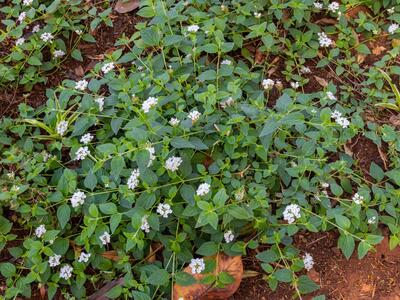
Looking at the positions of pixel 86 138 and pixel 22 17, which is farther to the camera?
pixel 22 17

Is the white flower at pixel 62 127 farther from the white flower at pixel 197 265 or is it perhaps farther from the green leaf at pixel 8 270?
the white flower at pixel 197 265

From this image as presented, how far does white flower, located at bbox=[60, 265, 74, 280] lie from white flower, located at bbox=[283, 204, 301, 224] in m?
1.34

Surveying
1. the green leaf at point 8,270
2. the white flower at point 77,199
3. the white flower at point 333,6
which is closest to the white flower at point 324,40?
the white flower at point 333,6

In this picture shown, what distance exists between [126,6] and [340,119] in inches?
78.9

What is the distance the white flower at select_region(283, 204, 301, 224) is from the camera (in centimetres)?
297

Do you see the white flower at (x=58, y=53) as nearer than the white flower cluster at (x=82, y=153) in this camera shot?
No

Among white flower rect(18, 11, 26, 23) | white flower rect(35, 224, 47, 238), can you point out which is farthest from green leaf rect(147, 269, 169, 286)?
white flower rect(18, 11, 26, 23)

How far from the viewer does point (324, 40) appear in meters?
3.88

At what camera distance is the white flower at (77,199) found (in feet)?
9.78

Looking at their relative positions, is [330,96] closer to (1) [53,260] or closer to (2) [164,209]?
(2) [164,209]

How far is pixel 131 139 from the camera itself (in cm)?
307

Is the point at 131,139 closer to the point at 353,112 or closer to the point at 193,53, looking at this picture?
the point at 193,53

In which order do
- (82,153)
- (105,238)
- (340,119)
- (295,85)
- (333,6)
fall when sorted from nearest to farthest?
(105,238) < (82,153) < (340,119) < (295,85) < (333,6)

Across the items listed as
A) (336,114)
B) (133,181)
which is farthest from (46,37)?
(336,114)
